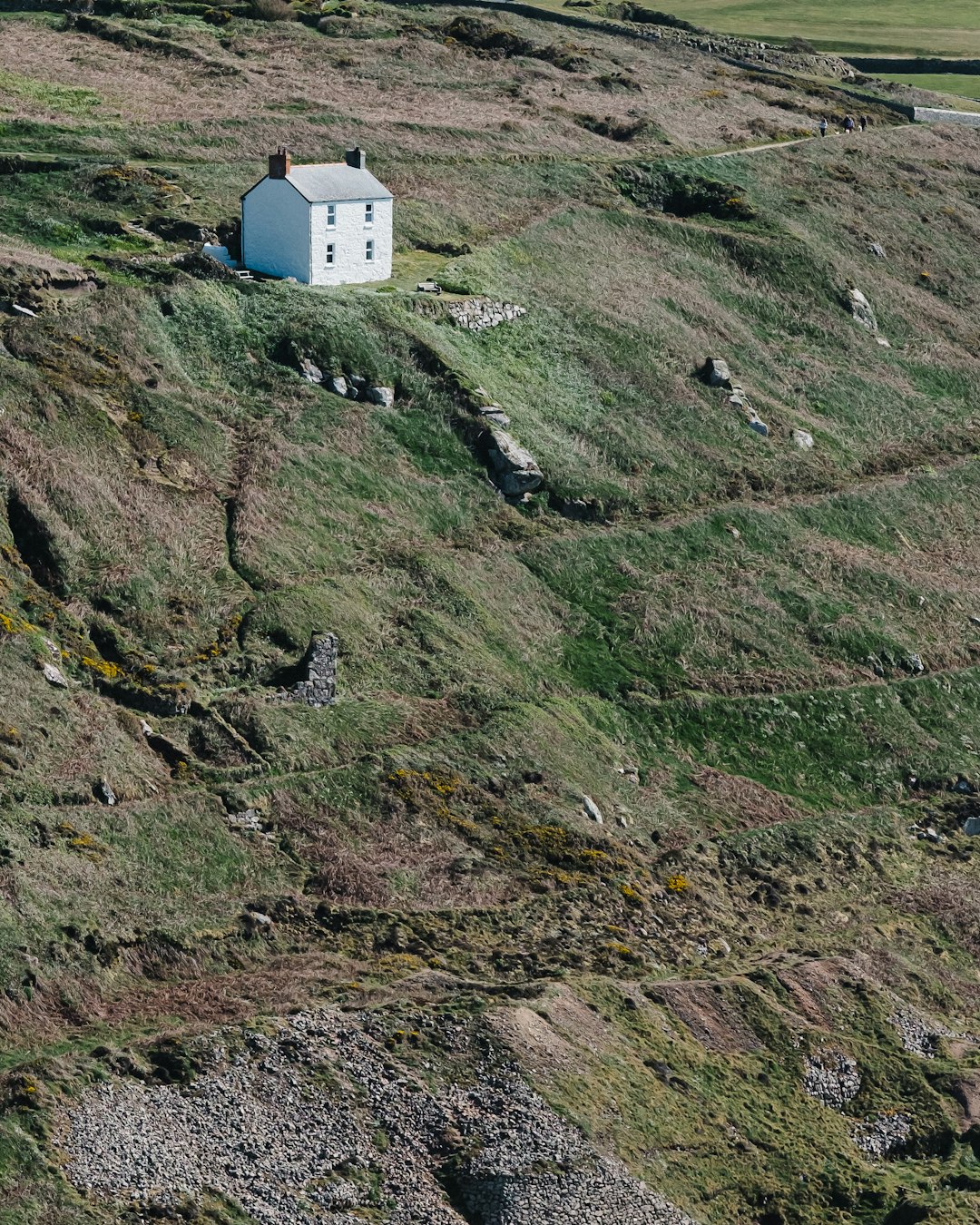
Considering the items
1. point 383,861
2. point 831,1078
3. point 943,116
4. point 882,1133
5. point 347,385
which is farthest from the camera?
point 943,116

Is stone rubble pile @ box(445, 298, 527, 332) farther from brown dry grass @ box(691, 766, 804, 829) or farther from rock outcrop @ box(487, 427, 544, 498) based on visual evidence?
brown dry grass @ box(691, 766, 804, 829)

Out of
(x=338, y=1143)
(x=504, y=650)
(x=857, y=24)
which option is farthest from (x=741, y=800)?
(x=857, y=24)

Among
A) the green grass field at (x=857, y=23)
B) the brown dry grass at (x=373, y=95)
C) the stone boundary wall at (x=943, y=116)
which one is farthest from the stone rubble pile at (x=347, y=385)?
the green grass field at (x=857, y=23)

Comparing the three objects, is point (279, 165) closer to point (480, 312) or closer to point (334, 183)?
point (334, 183)

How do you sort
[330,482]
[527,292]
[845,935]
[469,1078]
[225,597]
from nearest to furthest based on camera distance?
[469,1078], [845,935], [225,597], [330,482], [527,292]

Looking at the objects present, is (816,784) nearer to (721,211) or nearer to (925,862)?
(925,862)

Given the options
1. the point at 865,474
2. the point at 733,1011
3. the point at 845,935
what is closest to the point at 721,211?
the point at 865,474
